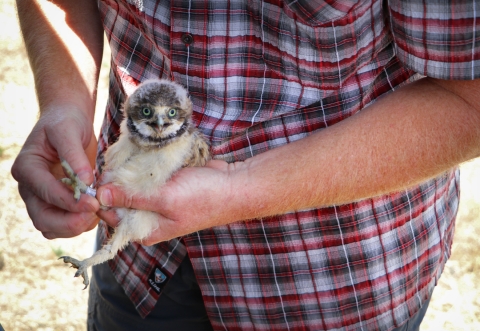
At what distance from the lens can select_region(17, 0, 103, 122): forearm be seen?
242 centimetres

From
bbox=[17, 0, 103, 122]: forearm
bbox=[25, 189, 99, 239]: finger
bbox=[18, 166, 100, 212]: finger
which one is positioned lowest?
bbox=[25, 189, 99, 239]: finger

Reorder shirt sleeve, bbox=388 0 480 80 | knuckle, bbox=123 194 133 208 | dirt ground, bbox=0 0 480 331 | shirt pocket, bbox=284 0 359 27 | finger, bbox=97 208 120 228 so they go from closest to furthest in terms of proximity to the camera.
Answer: shirt sleeve, bbox=388 0 480 80
shirt pocket, bbox=284 0 359 27
knuckle, bbox=123 194 133 208
finger, bbox=97 208 120 228
dirt ground, bbox=0 0 480 331

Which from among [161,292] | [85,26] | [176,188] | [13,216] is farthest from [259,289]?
[13,216]

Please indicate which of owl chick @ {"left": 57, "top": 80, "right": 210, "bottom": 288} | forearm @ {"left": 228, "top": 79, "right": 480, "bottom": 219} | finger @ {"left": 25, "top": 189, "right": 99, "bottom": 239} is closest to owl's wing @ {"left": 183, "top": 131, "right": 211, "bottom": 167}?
owl chick @ {"left": 57, "top": 80, "right": 210, "bottom": 288}

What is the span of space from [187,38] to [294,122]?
20.3 inches

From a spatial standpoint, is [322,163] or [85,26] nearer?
[322,163]

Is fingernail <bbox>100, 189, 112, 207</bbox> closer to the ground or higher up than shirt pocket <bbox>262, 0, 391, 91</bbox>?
closer to the ground

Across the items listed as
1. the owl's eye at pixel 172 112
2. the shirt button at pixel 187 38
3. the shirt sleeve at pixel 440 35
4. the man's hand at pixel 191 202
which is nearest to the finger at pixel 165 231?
the man's hand at pixel 191 202

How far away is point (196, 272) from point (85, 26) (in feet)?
4.27

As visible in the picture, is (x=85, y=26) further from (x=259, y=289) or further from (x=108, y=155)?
(x=259, y=289)

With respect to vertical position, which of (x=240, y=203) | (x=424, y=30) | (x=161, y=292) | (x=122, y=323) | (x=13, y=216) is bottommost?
(x=13, y=216)

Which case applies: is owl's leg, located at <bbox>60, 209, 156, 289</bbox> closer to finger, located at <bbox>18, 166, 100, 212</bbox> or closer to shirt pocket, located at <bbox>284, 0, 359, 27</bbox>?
finger, located at <bbox>18, 166, 100, 212</bbox>

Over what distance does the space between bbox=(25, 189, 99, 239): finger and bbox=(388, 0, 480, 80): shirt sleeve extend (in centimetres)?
132

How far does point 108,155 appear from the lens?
233cm
